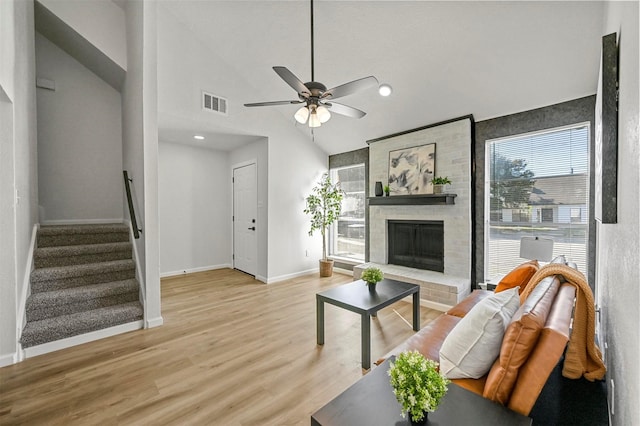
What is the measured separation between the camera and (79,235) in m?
3.59

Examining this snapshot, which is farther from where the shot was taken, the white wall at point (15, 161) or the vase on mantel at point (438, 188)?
the vase on mantel at point (438, 188)

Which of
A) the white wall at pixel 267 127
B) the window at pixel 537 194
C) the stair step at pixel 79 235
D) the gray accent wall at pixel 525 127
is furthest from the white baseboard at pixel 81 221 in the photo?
the window at pixel 537 194

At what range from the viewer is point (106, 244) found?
3633 millimetres

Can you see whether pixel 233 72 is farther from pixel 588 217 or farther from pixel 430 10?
pixel 588 217

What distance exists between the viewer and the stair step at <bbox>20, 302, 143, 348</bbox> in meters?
2.58

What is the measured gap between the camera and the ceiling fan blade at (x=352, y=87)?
2301 millimetres

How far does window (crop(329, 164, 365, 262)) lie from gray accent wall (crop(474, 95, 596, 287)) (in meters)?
2.19

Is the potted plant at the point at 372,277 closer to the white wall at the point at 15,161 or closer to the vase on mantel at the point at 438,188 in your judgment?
Answer: the vase on mantel at the point at 438,188

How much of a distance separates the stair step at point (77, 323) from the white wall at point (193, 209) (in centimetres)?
236

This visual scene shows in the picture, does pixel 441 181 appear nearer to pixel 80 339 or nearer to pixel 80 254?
pixel 80 339

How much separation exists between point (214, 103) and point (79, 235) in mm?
2570

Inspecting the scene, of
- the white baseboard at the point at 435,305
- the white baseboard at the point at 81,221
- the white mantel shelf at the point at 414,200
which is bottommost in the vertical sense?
the white baseboard at the point at 435,305

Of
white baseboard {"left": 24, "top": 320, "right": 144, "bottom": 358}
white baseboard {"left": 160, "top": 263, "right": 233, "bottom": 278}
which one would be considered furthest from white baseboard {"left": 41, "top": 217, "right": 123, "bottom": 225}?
white baseboard {"left": 24, "top": 320, "right": 144, "bottom": 358}

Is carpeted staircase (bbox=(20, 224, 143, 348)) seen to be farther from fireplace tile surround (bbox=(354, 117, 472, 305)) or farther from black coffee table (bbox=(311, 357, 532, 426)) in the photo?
fireplace tile surround (bbox=(354, 117, 472, 305))
